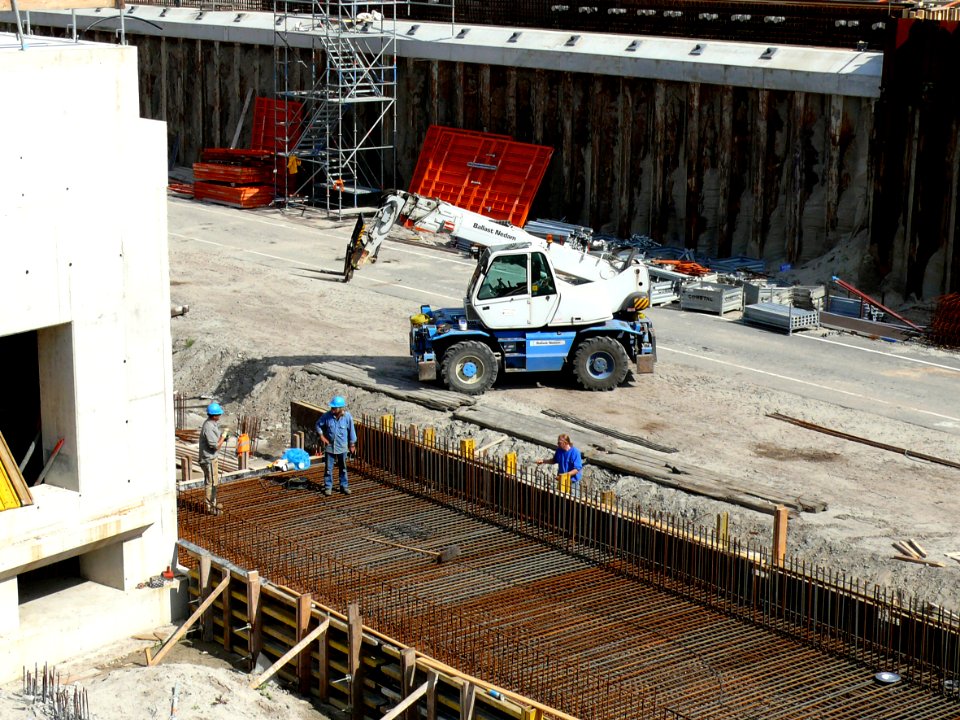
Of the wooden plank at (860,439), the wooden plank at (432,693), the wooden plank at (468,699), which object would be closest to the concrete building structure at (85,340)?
the wooden plank at (432,693)

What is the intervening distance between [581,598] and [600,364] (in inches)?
372

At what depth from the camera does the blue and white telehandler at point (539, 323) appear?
24.8m

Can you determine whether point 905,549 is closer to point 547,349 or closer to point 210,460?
point 547,349

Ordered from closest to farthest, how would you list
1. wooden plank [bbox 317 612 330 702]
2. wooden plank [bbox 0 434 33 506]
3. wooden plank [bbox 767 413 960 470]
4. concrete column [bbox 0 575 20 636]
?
wooden plank [bbox 317 612 330 702]
wooden plank [bbox 0 434 33 506]
concrete column [bbox 0 575 20 636]
wooden plank [bbox 767 413 960 470]

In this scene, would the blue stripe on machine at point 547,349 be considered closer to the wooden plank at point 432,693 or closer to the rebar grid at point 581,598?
the rebar grid at point 581,598

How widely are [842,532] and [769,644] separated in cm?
429

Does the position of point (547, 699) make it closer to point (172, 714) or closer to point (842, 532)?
point (172, 714)

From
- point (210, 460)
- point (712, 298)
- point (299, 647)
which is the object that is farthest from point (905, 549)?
point (712, 298)

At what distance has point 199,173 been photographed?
44.2 meters

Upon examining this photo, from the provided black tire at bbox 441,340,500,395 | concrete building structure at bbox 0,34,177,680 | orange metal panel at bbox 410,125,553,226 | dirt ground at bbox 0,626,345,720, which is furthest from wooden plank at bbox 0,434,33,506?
orange metal panel at bbox 410,125,553,226

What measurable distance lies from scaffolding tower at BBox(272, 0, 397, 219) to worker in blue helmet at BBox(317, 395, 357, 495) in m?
21.9

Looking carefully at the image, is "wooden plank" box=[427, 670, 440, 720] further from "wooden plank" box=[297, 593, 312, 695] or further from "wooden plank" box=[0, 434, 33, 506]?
"wooden plank" box=[0, 434, 33, 506]

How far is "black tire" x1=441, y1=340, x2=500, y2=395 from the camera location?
24844 millimetres

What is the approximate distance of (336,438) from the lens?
1912 centimetres
